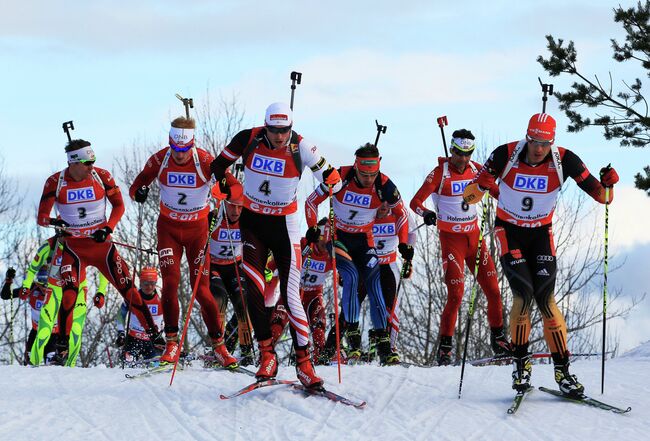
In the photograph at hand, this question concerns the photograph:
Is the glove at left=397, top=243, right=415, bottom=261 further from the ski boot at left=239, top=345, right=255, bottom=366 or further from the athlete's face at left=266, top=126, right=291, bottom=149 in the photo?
the athlete's face at left=266, top=126, right=291, bottom=149

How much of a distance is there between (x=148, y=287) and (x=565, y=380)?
24.1 ft

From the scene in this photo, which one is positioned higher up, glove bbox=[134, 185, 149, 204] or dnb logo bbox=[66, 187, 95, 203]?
glove bbox=[134, 185, 149, 204]

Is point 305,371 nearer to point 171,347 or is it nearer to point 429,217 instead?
point 171,347

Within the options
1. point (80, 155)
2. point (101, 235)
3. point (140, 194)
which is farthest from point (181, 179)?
point (80, 155)

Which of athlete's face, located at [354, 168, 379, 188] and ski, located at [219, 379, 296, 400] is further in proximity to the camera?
athlete's face, located at [354, 168, 379, 188]

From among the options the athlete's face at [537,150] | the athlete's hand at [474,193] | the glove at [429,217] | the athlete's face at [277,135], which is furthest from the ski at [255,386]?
the glove at [429,217]

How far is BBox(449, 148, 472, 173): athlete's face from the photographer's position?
39.5 ft

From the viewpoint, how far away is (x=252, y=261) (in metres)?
8.65

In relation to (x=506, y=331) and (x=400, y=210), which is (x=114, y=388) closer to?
(x=400, y=210)

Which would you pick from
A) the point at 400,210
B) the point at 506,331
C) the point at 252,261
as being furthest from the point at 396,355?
the point at 506,331

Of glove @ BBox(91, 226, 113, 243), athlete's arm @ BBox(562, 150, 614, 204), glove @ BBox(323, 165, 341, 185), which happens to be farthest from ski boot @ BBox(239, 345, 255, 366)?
athlete's arm @ BBox(562, 150, 614, 204)

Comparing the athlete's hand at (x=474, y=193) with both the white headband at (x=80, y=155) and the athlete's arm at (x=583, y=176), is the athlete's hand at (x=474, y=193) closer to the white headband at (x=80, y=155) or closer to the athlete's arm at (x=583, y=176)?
the athlete's arm at (x=583, y=176)

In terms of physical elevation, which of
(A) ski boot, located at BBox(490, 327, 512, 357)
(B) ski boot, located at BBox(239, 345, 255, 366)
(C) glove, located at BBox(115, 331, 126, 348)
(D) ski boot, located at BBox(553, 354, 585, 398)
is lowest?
(C) glove, located at BBox(115, 331, 126, 348)

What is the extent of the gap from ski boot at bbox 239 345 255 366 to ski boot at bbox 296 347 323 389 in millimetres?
3445
